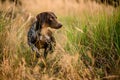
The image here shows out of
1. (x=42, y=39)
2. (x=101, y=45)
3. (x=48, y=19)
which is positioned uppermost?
(x=48, y=19)

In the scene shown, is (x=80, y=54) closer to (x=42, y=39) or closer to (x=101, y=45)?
(x=101, y=45)

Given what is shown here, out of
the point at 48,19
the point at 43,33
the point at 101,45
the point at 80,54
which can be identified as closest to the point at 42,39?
the point at 43,33

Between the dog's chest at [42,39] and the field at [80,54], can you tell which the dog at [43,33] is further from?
the field at [80,54]

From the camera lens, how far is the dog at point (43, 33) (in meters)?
6.17

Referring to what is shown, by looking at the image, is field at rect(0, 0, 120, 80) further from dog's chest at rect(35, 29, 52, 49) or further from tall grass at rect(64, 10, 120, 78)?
dog's chest at rect(35, 29, 52, 49)

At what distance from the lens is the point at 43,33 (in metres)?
6.22

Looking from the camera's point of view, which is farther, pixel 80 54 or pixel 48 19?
pixel 48 19

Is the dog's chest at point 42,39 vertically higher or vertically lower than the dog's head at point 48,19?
lower

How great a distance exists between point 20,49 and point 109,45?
1.19 metres

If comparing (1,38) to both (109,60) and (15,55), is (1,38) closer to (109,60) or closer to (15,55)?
(15,55)

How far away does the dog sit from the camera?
6172mm

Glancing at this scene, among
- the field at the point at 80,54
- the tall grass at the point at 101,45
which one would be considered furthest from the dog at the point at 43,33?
the tall grass at the point at 101,45

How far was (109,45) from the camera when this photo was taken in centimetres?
536

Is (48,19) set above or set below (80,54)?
above
